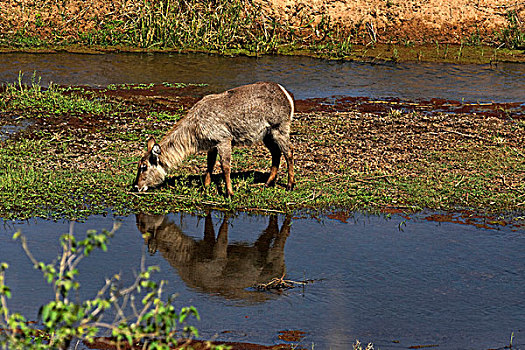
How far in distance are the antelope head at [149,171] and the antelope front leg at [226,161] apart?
0.80 meters

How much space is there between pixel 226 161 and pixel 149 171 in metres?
1.00

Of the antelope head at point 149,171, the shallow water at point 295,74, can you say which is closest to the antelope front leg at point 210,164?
the antelope head at point 149,171

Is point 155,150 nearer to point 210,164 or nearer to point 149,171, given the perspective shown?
point 149,171

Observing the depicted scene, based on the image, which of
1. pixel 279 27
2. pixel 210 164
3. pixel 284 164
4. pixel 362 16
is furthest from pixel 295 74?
pixel 210 164

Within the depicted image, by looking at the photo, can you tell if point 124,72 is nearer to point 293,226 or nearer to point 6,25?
point 6,25

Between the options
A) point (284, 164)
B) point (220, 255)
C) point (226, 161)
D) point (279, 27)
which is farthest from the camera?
point (279, 27)

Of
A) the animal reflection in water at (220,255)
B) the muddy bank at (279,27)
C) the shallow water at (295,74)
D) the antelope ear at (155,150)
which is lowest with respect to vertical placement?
the animal reflection in water at (220,255)

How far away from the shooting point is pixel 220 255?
802 centimetres

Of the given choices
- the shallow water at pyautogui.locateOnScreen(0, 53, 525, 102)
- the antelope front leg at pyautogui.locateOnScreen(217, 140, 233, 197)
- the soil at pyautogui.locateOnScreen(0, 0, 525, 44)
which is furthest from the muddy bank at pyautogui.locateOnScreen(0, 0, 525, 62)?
the antelope front leg at pyautogui.locateOnScreen(217, 140, 233, 197)

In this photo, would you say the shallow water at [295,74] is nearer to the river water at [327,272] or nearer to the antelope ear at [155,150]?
the antelope ear at [155,150]

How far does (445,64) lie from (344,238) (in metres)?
11.6

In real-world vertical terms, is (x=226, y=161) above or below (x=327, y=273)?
above

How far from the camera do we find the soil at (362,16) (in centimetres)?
2073

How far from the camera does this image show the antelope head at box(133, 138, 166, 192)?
31.3 ft
